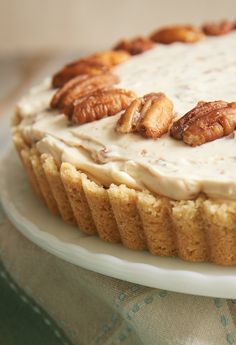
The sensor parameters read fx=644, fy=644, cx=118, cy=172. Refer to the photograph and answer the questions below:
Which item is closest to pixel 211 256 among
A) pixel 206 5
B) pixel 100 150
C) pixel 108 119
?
pixel 100 150

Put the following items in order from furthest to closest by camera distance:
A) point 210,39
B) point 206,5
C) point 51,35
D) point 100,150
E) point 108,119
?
point 51,35 < point 206,5 < point 210,39 < point 108,119 < point 100,150

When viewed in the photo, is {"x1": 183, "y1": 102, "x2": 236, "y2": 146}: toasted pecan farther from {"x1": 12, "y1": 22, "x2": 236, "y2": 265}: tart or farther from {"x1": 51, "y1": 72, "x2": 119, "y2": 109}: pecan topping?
{"x1": 51, "y1": 72, "x2": 119, "y2": 109}: pecan topping

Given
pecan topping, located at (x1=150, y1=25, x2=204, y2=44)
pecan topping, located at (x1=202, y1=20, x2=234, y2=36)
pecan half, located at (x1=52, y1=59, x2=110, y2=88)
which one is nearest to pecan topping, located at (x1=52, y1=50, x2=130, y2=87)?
pecan half, located at (x1=52, y1=59, x2=110, y2=88)

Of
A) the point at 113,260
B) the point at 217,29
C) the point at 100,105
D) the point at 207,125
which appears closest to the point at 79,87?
the point at 100,105

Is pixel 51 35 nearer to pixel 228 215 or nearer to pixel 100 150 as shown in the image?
pixel 100 150

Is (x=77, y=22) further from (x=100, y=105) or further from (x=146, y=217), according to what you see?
(x=146, y=217)

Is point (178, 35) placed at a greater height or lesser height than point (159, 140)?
lesser
